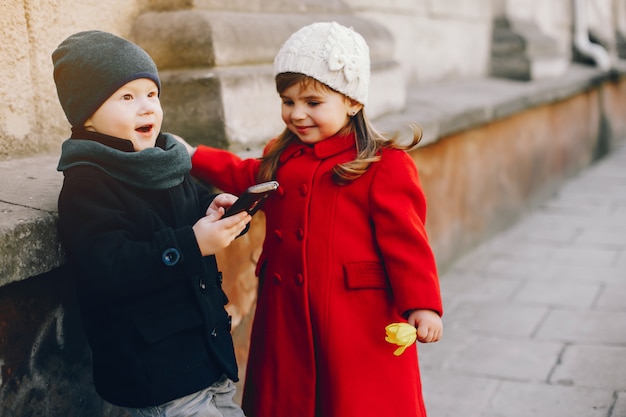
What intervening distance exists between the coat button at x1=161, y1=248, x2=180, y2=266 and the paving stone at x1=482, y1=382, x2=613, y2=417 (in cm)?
172

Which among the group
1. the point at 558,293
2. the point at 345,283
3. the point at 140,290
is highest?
the point at 140,290

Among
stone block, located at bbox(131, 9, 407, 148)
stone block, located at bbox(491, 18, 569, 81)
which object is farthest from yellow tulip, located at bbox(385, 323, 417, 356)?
stone block, located at bbox(491, 18, 569, 81)

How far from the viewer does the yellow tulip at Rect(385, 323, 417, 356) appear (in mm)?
2029

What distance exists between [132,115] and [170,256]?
339mm

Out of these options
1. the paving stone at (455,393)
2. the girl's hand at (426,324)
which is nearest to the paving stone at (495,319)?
the paving stone at (455,393)

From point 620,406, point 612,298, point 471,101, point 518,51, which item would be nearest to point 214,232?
point 620,406

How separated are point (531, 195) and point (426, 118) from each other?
2.67 m

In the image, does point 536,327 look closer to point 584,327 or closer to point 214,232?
point 584,327

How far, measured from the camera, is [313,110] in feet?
7.24

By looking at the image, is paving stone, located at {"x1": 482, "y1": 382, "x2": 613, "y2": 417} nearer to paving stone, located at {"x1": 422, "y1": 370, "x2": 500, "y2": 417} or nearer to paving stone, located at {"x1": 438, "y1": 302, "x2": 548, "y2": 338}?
paving stone, located at {"x1": 422, "y1": 370, "x2": 500, "y2": 417}

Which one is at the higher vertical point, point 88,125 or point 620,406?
point 88,125

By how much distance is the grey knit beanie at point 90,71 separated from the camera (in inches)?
72.6

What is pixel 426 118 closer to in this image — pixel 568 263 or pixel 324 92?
pixel 568 263

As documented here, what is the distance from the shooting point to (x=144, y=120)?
74.9 inches
